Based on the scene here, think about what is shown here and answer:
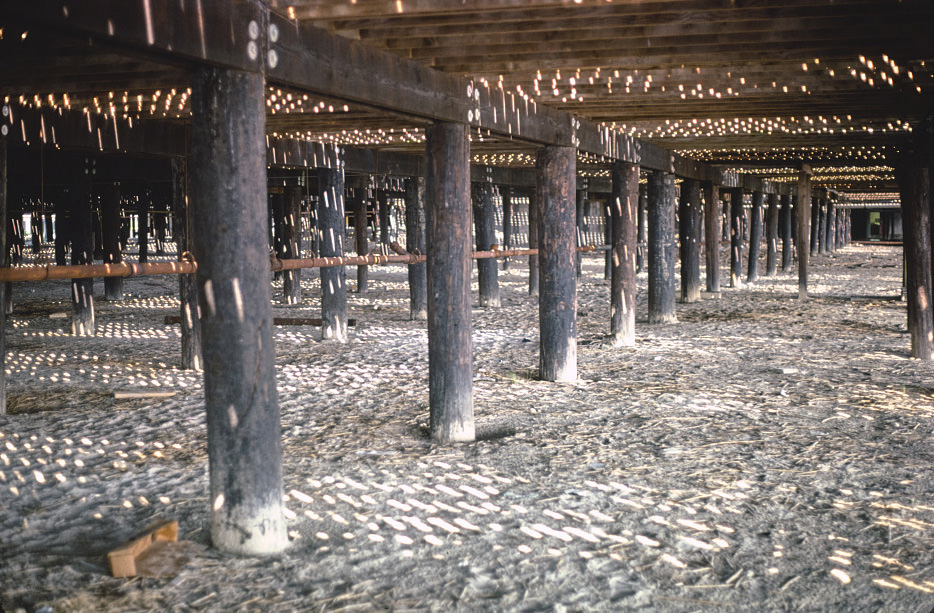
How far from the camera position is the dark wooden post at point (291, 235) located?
16766 mm

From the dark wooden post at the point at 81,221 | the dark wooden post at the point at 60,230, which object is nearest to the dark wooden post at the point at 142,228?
the dark wooden post at the point at 60,230

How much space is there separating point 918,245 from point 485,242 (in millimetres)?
8355

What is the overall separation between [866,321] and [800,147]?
303 cm

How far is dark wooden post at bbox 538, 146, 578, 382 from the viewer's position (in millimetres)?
8469

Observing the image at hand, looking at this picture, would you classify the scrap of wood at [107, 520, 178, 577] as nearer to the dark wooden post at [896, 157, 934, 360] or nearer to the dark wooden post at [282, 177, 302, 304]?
the dark wooden post at [896, 157, 934, 360]

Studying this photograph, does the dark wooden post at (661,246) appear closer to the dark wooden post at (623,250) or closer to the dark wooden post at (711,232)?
the dark wooden post at (623,250)

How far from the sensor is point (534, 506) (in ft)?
16.5

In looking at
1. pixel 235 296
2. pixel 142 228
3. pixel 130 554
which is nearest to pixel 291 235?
pixel 142 228

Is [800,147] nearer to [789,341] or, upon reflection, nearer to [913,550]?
[789,341]

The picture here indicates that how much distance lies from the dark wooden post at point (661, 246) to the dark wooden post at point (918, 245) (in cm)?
384

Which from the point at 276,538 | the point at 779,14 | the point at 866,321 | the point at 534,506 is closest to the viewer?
the point at 276,538

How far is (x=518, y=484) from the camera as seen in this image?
17.9 ft

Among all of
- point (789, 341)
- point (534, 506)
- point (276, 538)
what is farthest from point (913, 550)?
point (789, 341)

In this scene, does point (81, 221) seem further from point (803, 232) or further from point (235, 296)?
point (803, 232)
